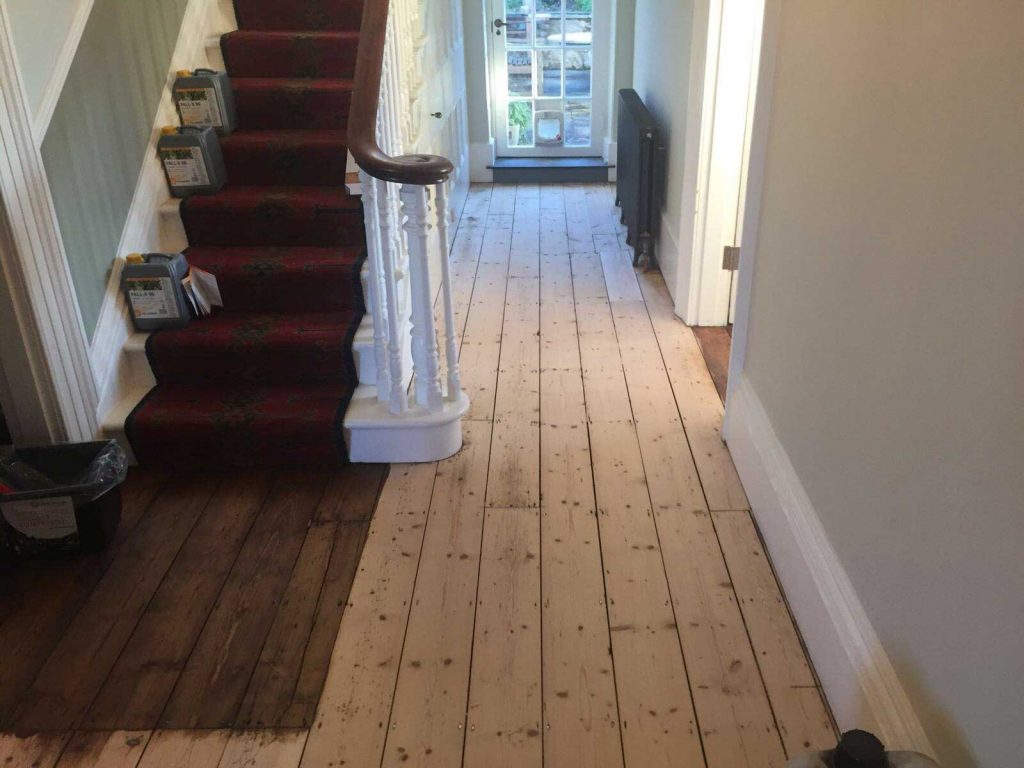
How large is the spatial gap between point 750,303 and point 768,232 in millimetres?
256

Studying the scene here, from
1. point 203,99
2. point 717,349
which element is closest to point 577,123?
point 717,349

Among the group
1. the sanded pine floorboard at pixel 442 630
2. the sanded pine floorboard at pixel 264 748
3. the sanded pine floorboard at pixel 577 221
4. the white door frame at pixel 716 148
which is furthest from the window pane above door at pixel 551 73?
the sanded pine floorboard at pixel 264 748

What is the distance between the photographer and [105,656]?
1.87 metres

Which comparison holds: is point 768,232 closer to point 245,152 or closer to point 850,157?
point 850,157

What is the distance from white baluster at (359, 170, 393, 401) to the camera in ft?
7.72

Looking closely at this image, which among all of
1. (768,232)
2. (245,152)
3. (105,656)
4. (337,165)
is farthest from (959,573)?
(245,152)

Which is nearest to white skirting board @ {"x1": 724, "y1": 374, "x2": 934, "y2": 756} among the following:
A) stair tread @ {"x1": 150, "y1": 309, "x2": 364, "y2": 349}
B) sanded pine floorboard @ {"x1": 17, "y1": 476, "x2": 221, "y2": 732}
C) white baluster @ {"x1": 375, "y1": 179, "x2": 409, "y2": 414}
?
white baluster @ {"x1": 375, "y1": 179, "x2": 409, "y2": 414}

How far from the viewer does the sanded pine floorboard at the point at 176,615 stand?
5.70 feet

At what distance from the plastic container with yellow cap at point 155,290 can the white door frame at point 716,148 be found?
1972mm

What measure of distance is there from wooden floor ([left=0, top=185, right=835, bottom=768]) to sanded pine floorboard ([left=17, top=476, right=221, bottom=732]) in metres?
0.09

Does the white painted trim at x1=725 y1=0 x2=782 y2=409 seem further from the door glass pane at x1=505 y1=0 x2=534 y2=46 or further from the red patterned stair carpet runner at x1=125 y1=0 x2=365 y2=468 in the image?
the door glass pane at x1=505 y1=0 x2=534 y2=46

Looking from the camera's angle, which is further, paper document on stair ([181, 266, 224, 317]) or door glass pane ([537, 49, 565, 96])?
door glass pane ([537, 49, 565, 96])

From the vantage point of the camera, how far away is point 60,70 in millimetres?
2324

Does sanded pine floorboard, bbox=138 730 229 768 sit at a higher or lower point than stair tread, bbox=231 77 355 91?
lower
